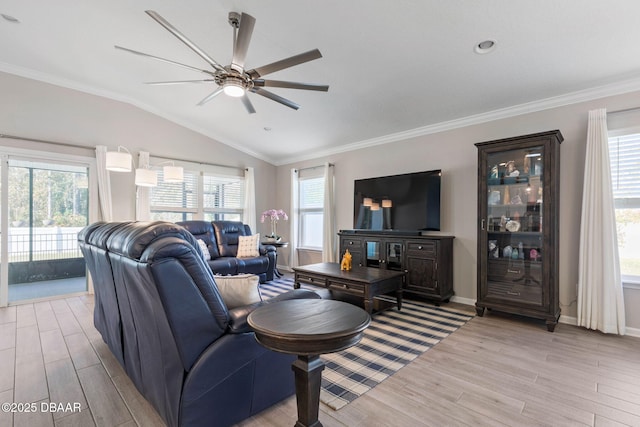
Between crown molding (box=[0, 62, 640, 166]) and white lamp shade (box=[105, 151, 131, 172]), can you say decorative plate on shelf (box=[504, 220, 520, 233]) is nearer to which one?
crown molding (box=[0, 62, 640, 166])

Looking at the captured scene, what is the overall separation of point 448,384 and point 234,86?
9.54ft

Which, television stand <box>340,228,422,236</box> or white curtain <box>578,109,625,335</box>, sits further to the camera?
television stand <box>340,228,422,236</box>

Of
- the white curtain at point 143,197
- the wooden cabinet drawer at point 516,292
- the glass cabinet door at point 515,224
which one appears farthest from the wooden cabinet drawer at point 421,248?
the white curtain at point 143,197

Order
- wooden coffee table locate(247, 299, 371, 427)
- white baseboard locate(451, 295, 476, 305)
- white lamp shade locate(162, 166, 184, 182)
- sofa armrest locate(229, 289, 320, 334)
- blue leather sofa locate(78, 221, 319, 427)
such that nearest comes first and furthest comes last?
wooden coffee table locate(247, 299, 371, 427) < blue leather sofa locate(78, 221, 319, 427) < sofa armrest locate(229, 289, 320, 334) < white baseboard locate(451, 295, 476, 305) < white lamp shade locate(162, 166, 184, 182)

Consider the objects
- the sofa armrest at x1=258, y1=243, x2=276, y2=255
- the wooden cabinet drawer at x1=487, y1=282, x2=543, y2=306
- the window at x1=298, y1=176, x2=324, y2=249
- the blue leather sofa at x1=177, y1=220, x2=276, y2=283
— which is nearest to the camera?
the wooden cabinet drawer at x1=487, y1=282, x2=543, y2=306

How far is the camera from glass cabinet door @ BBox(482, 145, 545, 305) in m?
3.26

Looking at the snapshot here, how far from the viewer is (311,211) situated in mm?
6398

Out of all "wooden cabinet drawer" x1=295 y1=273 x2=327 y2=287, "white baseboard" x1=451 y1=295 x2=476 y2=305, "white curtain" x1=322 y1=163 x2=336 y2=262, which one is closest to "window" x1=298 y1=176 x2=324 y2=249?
"white curtain" x1=322 y1=163 x2=336 y2=262

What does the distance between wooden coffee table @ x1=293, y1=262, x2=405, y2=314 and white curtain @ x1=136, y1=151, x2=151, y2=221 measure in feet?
10.2

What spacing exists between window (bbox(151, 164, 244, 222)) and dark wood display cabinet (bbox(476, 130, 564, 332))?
16.1 feet

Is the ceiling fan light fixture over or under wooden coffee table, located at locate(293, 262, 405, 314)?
over

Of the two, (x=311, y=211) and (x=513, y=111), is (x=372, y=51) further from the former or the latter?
(x=311, y=211)

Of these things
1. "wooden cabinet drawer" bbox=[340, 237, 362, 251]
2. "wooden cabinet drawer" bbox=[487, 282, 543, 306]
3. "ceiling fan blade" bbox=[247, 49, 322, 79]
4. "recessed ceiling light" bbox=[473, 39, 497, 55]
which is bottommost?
"wooden cabinet drawer" bbox=[487, 282, 543, 306]

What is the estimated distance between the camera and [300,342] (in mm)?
1235
